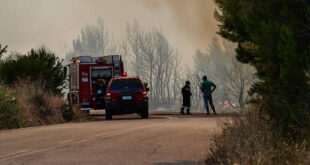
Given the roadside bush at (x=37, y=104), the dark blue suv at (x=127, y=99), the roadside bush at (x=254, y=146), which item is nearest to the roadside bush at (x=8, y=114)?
the roadside bush at (x=37, y=104)

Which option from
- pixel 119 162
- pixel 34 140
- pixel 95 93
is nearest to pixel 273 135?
pixel 119 162

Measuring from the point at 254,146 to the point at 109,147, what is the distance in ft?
20.5

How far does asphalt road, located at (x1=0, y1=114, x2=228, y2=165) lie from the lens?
1354 cm

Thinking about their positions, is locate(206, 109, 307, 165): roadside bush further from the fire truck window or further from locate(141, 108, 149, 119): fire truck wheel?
the fire truck window

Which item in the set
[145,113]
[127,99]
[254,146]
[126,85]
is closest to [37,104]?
[127,99]

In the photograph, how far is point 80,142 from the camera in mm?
17672

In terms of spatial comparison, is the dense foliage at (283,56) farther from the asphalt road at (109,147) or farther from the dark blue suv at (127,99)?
the dark blue suv at (127,99)

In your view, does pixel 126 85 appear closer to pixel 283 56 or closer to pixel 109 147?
pixel 109 147

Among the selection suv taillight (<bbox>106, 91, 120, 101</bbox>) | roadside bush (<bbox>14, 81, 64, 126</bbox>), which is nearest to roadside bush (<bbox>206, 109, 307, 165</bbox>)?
roadside bush (<bbox>14, 81, 64, 126</bbox>)

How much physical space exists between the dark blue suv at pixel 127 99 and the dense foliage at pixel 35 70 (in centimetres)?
278

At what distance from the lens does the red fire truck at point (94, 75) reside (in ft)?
138

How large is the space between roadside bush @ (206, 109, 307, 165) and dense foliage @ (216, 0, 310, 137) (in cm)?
24

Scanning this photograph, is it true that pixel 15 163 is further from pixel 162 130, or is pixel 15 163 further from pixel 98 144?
pixel 162 130

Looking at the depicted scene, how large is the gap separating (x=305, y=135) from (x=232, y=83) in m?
108
